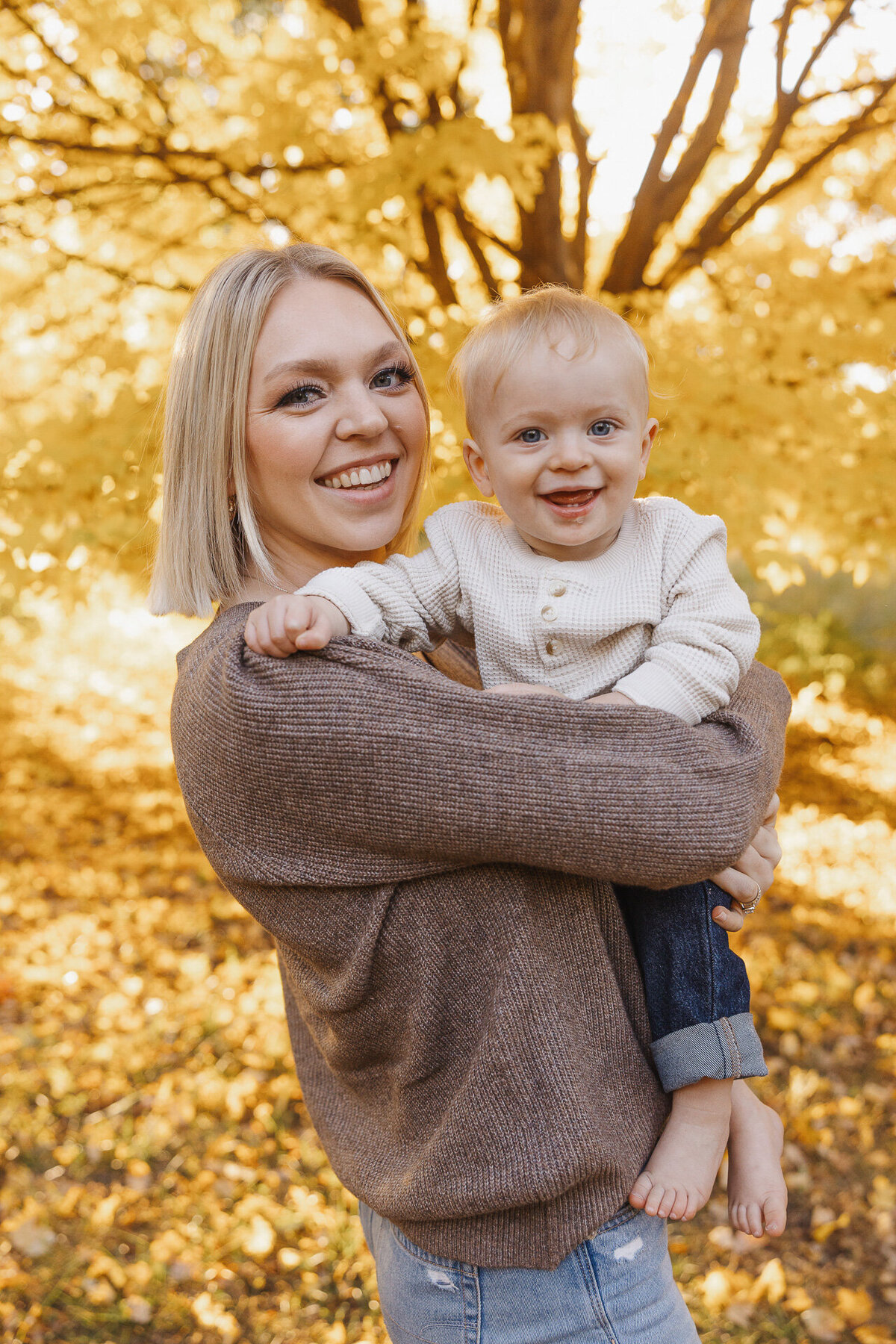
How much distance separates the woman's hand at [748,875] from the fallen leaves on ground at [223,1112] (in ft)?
6.61

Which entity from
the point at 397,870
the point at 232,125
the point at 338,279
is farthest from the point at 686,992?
the point at 232,125

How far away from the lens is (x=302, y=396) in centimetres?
161

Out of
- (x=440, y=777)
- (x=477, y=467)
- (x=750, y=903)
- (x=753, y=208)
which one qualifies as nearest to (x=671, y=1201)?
(x=750, y=903)

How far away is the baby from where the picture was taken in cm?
140

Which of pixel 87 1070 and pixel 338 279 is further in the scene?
pixel 87 1070

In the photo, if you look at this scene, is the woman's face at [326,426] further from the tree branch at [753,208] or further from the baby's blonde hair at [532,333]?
the tree branch at [753,208]

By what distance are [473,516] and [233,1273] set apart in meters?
2.57

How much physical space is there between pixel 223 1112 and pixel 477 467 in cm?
295

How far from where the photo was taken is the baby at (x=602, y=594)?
1.40 m

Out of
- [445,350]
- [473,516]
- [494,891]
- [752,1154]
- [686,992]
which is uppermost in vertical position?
[445,350]

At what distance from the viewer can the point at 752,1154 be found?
5.09 ft

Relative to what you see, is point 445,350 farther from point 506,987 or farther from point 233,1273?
point 233,1273

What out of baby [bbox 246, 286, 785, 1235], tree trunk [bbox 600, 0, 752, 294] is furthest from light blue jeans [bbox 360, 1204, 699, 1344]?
tree trunk [bbox 600, 0, 752, 294]

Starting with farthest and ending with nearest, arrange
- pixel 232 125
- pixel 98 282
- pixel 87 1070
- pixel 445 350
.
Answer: pixel 98 282, pixel 232 125, pixel 87 1070, pixel 445 350
